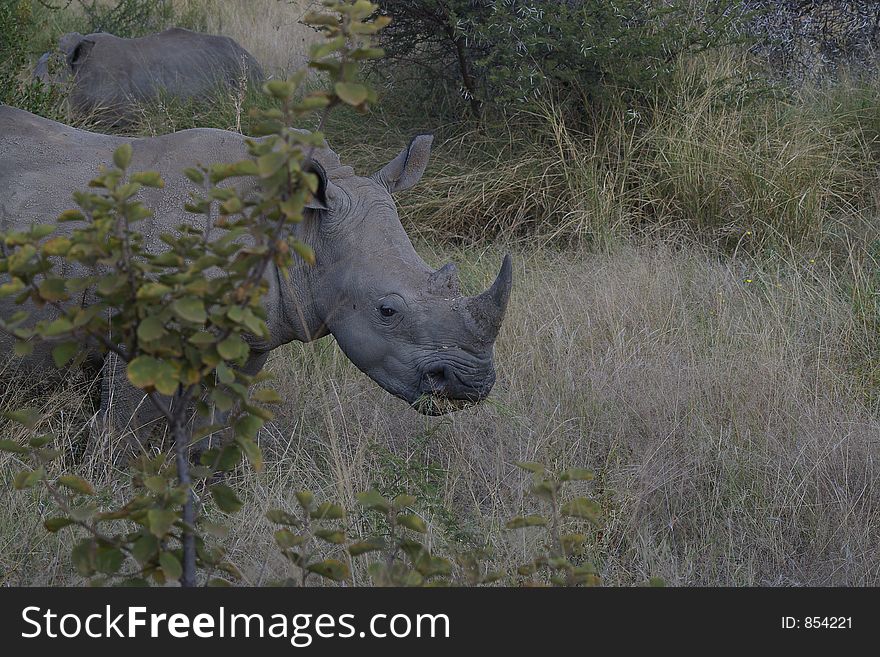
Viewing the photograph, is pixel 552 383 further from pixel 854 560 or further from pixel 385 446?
pixel 854 560

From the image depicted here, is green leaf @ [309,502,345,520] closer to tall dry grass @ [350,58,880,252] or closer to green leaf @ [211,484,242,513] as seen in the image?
green leaf @ [211,484,242,513]

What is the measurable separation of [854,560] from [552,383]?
67.5 inches

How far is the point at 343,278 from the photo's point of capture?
4.08m

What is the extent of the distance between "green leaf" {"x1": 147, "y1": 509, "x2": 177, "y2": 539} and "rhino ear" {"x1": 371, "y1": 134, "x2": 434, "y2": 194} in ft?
7.50

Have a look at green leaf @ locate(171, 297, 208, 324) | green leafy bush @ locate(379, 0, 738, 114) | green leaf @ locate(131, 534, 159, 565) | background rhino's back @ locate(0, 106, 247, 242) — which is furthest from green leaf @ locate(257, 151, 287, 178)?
green leafy bush @ locate(379, 0, 738, 114)

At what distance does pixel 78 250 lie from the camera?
229 cm

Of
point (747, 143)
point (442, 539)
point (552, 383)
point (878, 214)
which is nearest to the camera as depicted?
point (442, 539)

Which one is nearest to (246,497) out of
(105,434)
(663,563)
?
(105,434)

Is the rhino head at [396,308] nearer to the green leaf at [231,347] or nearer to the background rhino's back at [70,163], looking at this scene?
the background rhino's back at [70,163]

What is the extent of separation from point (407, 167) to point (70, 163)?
129cm

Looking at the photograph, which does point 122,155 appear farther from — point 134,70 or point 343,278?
point 134,70

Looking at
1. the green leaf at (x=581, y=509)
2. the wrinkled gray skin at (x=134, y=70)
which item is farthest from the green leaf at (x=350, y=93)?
the wrinkled gray skin at (x=134, y=70)

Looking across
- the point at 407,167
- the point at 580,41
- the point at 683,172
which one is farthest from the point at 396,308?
the point at 580,41

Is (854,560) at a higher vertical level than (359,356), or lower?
lower
